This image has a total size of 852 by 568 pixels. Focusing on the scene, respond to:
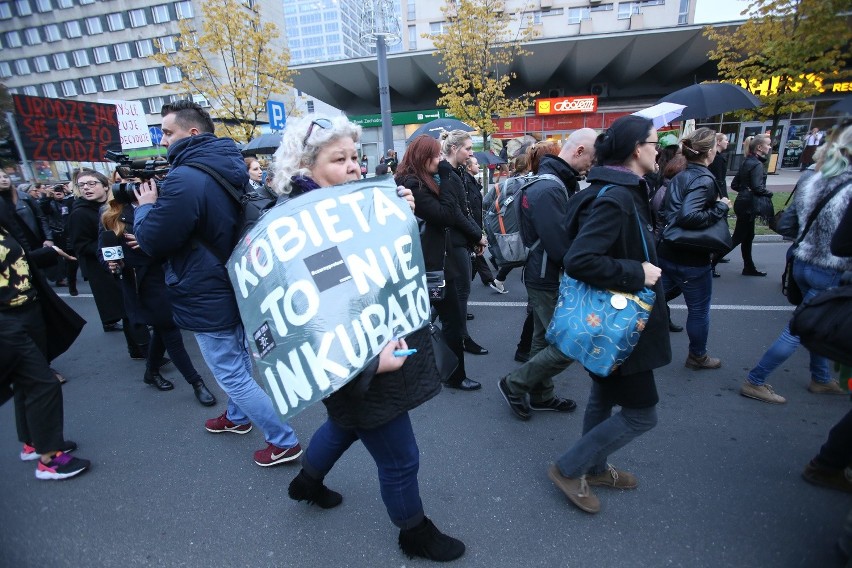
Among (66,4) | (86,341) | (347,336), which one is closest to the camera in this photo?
(347,336)

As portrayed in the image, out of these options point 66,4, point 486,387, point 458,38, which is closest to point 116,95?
point 66,4

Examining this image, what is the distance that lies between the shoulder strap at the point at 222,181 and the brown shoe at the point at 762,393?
352 centimetres

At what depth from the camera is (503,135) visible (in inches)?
1073

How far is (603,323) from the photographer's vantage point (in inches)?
72.6

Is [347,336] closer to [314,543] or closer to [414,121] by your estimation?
[314,543]

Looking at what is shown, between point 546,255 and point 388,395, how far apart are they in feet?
5.71

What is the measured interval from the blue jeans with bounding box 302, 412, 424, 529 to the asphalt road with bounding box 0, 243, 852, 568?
342 millimetres

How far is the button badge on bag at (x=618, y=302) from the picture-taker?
181 centimetres

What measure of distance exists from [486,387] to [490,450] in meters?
0.81

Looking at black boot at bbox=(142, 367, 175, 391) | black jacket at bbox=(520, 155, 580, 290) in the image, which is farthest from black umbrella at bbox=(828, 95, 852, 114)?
black boot at bbox=(142, 367, 175, 391)

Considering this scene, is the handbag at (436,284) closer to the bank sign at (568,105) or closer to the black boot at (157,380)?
the black boot at (157,380)

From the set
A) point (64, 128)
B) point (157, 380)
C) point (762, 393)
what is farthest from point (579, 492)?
point (64, 128)

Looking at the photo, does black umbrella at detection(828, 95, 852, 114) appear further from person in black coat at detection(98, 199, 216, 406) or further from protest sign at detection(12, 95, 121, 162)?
protest sign at detection(12, 95, 121, 162)

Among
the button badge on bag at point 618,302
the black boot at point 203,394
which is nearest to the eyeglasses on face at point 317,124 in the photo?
the button badge on bag at point 618,302
